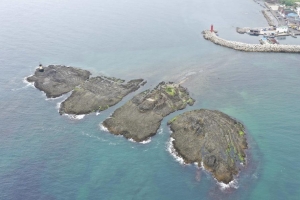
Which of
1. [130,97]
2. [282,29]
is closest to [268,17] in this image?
[282,29]

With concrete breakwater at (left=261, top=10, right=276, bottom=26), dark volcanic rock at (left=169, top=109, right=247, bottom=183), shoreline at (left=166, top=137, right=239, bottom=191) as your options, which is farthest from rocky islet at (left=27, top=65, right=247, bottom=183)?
concrete breakwater at (left=261, top=10, right=276, bottom=26)

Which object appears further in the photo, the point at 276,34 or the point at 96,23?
the point at 96,23

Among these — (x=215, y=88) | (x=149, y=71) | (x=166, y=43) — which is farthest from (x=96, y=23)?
(x=215, y=88)

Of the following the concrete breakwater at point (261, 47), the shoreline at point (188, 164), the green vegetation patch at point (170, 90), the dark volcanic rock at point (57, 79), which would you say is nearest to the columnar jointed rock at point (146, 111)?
the green vegetation patch at point (170, 90)

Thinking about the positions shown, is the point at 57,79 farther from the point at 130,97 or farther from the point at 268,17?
the point at 268,17

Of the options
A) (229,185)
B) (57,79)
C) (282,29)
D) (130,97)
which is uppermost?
(282,29)

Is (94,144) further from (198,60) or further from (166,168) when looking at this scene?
(198,60)

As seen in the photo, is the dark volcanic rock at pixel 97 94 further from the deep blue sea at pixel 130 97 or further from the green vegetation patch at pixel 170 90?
the green vegetation patch at pixel 170 90
